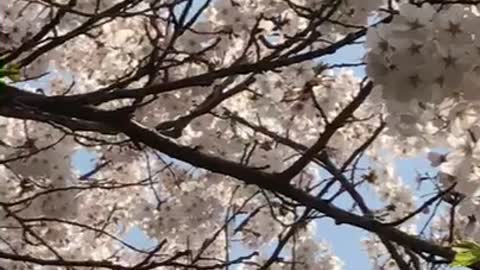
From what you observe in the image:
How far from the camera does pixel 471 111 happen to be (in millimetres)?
1913

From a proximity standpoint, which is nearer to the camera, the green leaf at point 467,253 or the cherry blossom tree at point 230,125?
the green leaf at point 467,253

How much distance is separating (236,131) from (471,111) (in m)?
3.15

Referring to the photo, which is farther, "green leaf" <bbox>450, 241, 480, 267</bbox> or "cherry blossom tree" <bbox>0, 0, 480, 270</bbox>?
"cherry blossom tree" <bbox>0, 0, 480, 270</bbox>

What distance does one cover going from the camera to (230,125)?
5.02 metres

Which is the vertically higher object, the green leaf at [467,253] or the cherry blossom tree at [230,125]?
the cherry blossom tree at [230,125]

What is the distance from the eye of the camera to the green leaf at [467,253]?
1.36 m

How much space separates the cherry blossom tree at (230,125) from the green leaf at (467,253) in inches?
12.5

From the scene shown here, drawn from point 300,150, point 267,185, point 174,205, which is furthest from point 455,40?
point 174,205

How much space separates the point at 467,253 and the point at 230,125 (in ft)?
12.1

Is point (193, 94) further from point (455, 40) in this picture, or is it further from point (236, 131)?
point (455, 40)

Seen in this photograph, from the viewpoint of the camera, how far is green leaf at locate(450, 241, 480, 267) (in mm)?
1356

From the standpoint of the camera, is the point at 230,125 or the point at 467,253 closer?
the point at 467,253

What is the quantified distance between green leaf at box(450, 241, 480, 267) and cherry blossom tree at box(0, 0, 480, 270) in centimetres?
32

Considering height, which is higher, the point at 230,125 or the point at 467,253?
the point at 230,125
